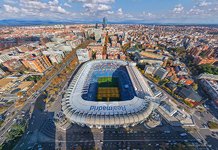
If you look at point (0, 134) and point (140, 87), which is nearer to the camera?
point (0, 134)

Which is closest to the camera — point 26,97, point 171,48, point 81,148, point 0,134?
point 81,148

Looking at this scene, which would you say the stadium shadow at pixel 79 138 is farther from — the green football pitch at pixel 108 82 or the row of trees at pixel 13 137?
the green football pitch at pixel 108 82

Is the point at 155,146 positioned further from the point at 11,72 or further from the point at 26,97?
the point at 11,72

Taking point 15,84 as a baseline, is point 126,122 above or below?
above

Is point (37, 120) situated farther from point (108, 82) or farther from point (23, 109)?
point (108, 82)

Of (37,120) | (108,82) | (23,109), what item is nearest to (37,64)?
(23,109)

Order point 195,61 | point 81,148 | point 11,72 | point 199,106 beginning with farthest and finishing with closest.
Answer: point 195,61 < point 11,72 < point 199,106 < point 81,148

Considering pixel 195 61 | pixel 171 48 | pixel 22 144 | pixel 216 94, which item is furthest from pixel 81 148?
pixel 171 48

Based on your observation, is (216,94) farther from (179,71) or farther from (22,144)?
(22,144)
